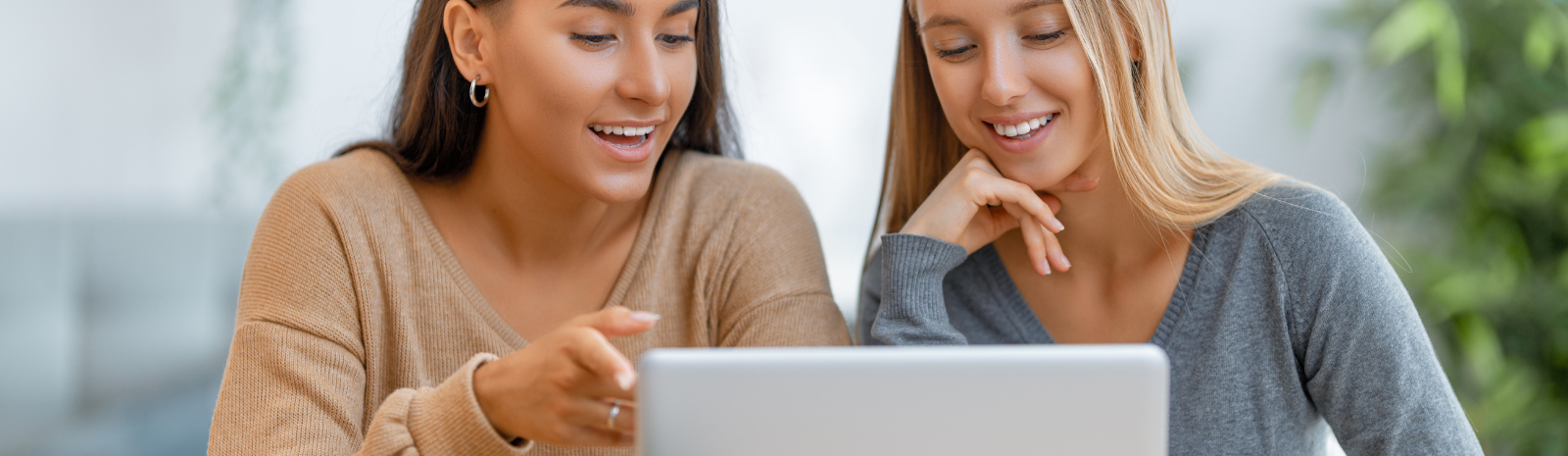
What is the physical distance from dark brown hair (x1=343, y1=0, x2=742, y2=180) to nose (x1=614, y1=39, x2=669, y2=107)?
13 centimetres

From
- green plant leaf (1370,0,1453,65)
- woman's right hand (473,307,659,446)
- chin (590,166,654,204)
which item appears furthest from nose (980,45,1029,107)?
green plant leaf (1370,0,1453,65)

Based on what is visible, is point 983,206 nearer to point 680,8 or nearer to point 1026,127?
point 1026,127

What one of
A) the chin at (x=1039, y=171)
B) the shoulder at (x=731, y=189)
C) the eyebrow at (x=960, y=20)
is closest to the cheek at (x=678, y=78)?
the shoulder at (x=731, y=189)

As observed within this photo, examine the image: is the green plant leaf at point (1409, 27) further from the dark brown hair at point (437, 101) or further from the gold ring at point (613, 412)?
the gold ring at point (613, 412)

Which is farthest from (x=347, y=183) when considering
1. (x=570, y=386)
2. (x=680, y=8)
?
(x=570, y=386)

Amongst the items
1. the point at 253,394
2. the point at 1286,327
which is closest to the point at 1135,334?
the point at 1286,327

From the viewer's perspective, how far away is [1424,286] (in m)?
2.10

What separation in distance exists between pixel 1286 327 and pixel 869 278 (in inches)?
20.0

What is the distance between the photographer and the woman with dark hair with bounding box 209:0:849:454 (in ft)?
3.40

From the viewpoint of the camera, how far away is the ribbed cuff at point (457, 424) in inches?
33.5

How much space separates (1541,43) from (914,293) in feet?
5.01

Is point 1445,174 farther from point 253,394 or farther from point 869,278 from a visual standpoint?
point 253,394

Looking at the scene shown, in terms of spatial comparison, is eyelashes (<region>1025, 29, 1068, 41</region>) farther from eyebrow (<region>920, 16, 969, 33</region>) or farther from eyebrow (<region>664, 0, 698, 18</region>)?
eyebrow (<region>664, 0, 698, 18</region>)

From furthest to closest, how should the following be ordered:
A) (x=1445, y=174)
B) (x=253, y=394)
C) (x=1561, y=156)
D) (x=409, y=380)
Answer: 1. (x=1445, y=174)
2. (x=1561, y=156)
3. (x=409, y=380)
4. (x=253, y=394)
